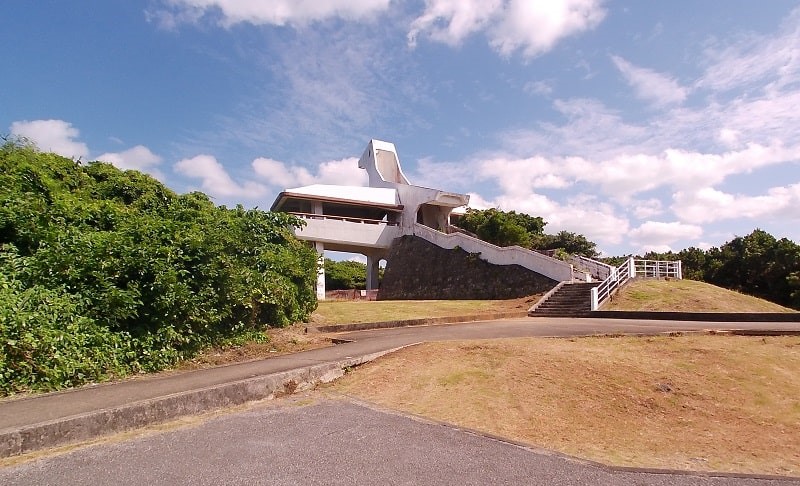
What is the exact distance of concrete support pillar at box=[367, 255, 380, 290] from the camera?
3534 centimetres

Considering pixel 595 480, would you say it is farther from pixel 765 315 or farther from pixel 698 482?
pixel 765 315

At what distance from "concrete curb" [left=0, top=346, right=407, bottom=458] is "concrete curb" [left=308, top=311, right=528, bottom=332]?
5.36m

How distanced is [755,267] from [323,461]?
31720 millimetres

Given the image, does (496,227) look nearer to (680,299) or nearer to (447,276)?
(447,276)

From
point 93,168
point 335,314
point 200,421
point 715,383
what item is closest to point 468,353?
point 715,383

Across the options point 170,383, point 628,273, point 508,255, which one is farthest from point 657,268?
point 170,383

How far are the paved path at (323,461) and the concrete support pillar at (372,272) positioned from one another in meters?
30.4

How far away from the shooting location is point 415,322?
1404 centimetres

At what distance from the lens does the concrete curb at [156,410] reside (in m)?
4.09

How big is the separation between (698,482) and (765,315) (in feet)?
38.7

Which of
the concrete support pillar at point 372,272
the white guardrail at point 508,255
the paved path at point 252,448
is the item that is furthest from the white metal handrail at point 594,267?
the paved path at point 252,448

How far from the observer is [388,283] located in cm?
3186

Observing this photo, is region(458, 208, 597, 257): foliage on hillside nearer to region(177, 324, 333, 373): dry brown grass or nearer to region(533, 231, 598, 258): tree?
region(533, 231, 598, 258): tree

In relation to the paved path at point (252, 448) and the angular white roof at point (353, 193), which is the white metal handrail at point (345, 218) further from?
the paved path at point (252, 448)
